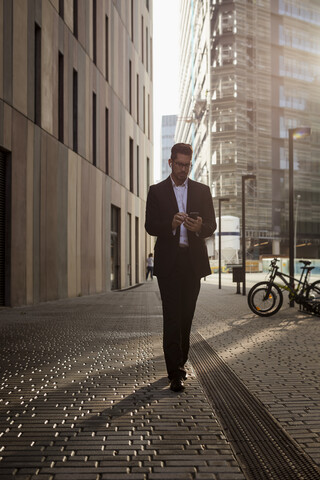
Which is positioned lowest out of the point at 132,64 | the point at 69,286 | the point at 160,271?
the point at 69,286

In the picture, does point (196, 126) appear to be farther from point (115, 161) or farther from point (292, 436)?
point (292, 436)

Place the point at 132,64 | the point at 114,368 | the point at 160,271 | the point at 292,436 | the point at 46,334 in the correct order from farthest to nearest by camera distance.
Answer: the point at 132,64 < the point at 46,334 < the point at 114,368 < the point at 160,271 < the point at 292,436

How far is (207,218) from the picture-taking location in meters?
4.53

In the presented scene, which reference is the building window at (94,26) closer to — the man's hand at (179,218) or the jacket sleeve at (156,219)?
the jacket sleeve at (156,219)

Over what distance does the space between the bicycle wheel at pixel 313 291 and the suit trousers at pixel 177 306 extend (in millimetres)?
6389

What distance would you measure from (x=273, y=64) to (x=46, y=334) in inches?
2532

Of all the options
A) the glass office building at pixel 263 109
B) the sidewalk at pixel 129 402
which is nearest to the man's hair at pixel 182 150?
the sidewalk at pixel 129 402

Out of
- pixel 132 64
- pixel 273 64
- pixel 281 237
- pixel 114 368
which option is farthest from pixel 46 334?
pixel 273 64

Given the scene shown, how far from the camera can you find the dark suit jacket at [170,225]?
433 centimetres

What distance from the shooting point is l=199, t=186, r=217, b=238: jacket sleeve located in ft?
14.3

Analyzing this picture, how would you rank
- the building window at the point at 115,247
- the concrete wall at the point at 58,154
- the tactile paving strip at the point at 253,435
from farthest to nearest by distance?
1. the building window at the point at 115,247
2. the concrete wall at the point at 58,154
3. the tactile paving strip at the point at 253,435

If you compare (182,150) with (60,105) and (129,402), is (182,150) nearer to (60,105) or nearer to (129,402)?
(129,402)

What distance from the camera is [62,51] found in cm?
1577

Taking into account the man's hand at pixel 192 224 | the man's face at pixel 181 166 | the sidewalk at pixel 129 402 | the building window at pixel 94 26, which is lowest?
the sidewalk at pixel 129 402
